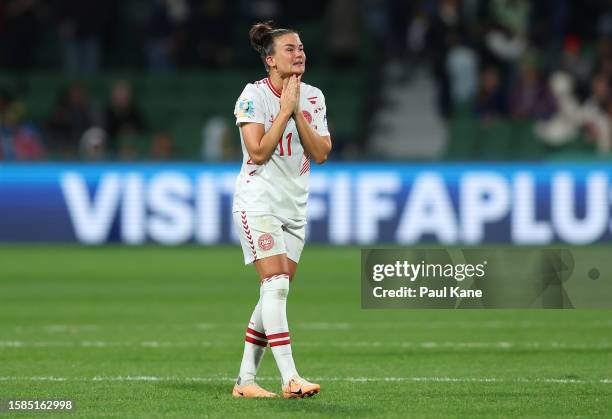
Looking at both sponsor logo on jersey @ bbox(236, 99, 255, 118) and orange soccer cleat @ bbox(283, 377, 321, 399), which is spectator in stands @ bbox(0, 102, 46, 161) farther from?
orange soccer cleat @ bbox(283, 377, 321, 399)

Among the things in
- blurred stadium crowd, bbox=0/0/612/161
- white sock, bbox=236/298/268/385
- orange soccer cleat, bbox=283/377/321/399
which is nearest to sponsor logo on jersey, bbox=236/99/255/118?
white sock, bbox=236/298/268/385

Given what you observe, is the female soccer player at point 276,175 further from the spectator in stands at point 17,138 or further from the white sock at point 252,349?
the spectator in stands at point 17,138

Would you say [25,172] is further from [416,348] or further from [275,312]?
[275,312]

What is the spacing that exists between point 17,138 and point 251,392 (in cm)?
1579

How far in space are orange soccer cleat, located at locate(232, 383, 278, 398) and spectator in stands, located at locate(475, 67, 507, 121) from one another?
16009mm

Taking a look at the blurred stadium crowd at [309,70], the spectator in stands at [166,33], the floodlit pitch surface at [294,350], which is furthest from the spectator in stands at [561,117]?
the spectator in stands at [166,33]

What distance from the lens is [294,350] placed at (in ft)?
37.7

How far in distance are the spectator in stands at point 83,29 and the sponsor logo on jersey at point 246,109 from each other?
17.7 metres

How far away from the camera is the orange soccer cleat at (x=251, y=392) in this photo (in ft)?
28.5

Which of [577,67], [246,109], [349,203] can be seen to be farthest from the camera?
[577,67]

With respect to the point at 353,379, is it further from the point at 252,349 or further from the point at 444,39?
the point at 444,39

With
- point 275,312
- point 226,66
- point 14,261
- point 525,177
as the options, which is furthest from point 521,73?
point 275,312

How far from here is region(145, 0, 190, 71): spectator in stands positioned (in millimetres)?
26641

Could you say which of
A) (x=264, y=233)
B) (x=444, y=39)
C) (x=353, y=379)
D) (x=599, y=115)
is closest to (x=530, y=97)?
(x=599, y=115)
